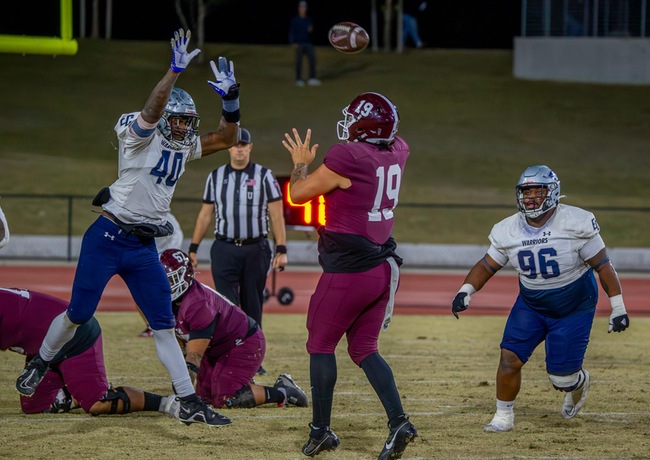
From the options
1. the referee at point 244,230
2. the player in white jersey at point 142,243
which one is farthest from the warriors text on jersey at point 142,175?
the referee at point 244,230

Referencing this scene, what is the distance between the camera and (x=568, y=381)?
22.8ft

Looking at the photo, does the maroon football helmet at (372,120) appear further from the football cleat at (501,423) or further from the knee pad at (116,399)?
the knee pad at (116,399)

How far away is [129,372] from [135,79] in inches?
958

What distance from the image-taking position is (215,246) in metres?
9.48

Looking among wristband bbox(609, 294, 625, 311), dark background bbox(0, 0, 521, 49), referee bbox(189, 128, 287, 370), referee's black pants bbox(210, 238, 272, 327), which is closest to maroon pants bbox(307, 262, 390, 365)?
wristband bbox(609, 294, 625, 311)

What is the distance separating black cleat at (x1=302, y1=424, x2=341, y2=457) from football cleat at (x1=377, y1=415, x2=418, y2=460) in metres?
0.32

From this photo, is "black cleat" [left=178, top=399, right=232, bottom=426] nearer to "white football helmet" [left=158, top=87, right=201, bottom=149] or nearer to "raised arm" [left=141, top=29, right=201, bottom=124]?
"white football helmet" [left=158, top=87, right=201, bottom=149]

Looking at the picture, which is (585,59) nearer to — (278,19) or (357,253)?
(278,19)

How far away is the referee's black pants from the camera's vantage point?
931 cm

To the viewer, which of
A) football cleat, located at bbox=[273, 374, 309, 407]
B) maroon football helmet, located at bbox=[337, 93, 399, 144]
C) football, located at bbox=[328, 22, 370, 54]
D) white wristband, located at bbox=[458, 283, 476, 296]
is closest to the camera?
maroon football helmet, located at bbox=[337, 93, 399, 144]

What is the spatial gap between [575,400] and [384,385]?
1.74 meters

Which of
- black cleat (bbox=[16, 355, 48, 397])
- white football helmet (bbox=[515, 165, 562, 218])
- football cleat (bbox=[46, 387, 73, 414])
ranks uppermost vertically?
white football helmet (bbox=[515, 165, 562, 218])

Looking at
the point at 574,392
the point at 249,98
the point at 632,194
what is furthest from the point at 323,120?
the point at 574,392

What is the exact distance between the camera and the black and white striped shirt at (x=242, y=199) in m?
9.37
